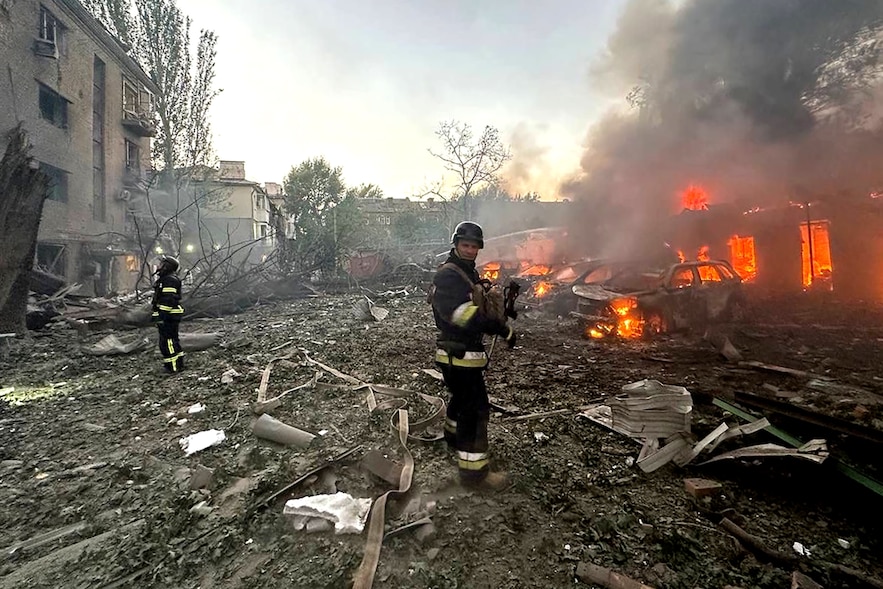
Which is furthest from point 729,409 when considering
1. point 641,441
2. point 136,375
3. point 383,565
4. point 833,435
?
point 136,375

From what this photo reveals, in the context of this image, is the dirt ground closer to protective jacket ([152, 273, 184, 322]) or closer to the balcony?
protective jacket ([152, 273, 184, 322])

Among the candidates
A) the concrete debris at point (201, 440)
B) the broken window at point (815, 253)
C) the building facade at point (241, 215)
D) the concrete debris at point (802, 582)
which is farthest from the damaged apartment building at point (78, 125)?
the broken window at point (815, 253)

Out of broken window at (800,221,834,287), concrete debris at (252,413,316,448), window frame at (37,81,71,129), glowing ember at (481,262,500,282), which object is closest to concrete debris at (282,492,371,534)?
concrete debris at (252,413,316,448)

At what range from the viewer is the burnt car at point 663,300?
7.38m

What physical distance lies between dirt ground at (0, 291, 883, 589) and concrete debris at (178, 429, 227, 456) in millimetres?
69

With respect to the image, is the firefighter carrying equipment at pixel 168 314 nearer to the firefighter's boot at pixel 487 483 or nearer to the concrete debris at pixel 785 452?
the firefighter's boot at pixel 487 483

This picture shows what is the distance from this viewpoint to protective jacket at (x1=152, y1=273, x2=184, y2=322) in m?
5.46

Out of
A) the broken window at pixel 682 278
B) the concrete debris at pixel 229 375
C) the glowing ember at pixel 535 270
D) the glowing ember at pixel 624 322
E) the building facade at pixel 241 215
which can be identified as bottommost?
the concrete debris at pixel 229 375

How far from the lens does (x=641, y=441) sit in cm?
331

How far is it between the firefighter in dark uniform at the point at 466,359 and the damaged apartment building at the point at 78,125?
Result: 14923mm

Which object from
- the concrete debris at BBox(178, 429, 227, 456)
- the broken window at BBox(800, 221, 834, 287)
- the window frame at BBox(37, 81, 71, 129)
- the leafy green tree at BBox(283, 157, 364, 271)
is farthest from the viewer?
the leafy green tree at BBox(283, 157, 364, 271)

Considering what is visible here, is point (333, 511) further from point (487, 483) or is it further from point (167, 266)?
point (167, 266)

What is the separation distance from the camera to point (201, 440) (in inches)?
139

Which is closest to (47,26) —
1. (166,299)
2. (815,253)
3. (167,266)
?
(167,266)
